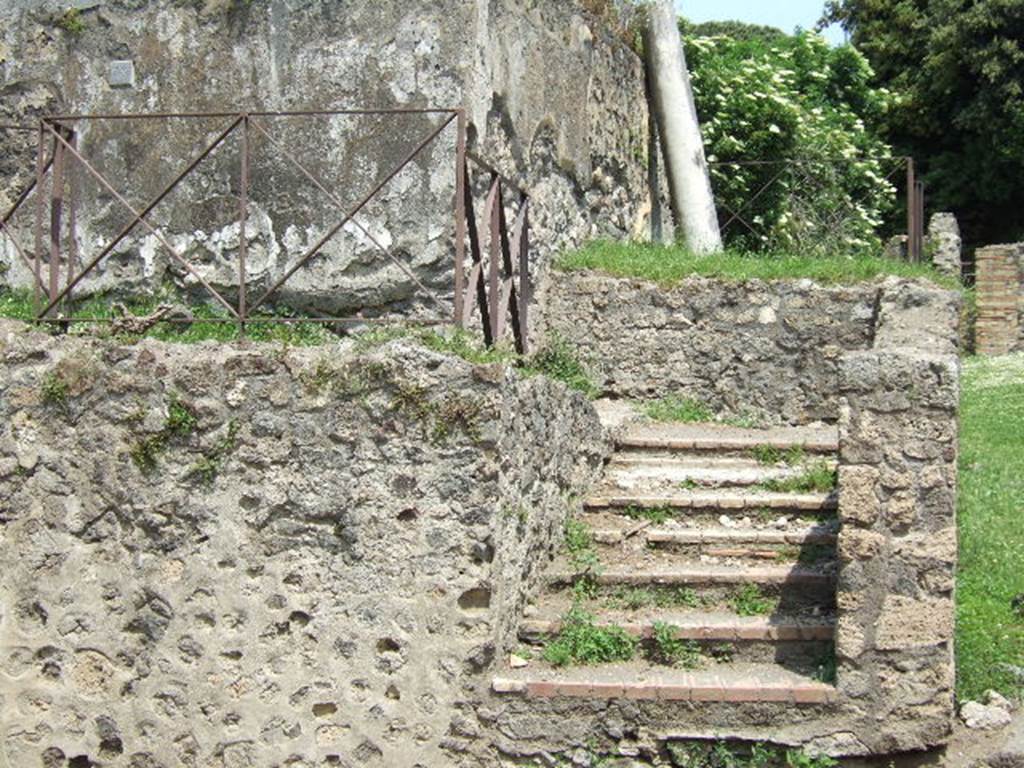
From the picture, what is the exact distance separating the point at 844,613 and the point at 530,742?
139cm

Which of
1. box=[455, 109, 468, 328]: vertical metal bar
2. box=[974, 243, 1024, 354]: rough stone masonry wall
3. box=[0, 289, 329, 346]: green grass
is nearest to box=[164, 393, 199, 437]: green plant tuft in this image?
box=[0, 289, 329, 346]: green grass

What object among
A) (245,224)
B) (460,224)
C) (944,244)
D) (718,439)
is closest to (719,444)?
(718,439)

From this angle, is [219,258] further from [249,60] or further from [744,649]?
[744,649]

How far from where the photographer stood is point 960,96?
2211 centimetres

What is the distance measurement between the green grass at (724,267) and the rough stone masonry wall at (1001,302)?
7570 mm

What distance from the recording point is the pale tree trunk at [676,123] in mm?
11461

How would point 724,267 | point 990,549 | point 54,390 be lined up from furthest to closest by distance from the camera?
point 724,267
point 990,549
point 54,390

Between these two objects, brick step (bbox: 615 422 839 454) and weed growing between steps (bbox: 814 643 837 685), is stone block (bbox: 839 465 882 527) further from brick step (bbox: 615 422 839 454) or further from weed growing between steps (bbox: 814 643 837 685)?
brick step (bbox: 615 422 839 454)

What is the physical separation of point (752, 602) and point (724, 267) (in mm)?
3562

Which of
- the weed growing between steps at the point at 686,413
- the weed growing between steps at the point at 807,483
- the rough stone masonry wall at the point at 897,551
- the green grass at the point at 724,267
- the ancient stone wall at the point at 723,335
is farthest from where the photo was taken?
the green grass at the point at 724,267

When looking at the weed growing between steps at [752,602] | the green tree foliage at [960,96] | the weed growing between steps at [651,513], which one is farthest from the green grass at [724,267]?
the green tree foliage at [960,96]

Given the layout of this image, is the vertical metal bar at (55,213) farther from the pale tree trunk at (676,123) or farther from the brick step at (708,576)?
the pale tree trunk at (676,123)

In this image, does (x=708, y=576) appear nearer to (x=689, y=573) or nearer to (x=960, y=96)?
(x=689, y=573)

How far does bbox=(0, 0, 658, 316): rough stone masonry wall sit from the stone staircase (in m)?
1.64
